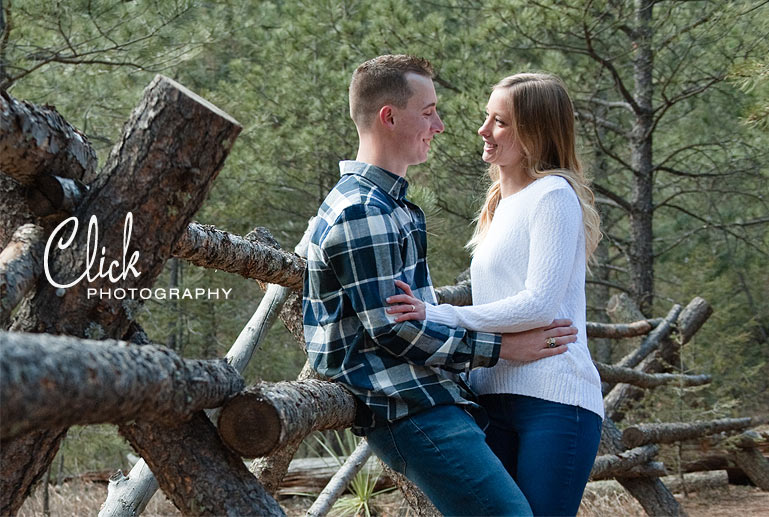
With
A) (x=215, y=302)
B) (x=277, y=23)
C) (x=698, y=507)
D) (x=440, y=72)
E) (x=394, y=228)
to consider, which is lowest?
(x=698, y=507)

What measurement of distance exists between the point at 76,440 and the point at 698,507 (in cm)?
492

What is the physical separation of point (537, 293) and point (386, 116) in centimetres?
60

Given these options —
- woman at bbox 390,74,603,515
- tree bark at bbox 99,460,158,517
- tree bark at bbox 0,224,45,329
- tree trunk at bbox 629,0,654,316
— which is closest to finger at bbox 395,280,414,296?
woman at bbox 390,74,603,515

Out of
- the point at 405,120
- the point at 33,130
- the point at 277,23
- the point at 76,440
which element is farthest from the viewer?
the point at 277,23

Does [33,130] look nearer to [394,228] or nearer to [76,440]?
[394,228]

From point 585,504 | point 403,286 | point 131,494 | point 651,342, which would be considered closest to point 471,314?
point 403,286

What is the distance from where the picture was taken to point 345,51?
779cm

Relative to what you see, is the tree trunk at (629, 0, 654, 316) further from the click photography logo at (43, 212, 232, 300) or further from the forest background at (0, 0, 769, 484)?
the click photography logo at (43, 212, 232, 300)

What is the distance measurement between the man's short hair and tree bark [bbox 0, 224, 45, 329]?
2.93ft

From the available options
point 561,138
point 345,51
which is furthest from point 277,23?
point 561,138

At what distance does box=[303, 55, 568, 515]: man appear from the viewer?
1.86 meters

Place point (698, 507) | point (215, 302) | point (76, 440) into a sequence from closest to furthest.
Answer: point (698, 507) < point (76, 440) < point (215, 302)

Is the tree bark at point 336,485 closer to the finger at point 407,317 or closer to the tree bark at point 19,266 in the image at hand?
the finger at point 407,317

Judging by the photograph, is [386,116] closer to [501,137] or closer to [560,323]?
[501,137]
